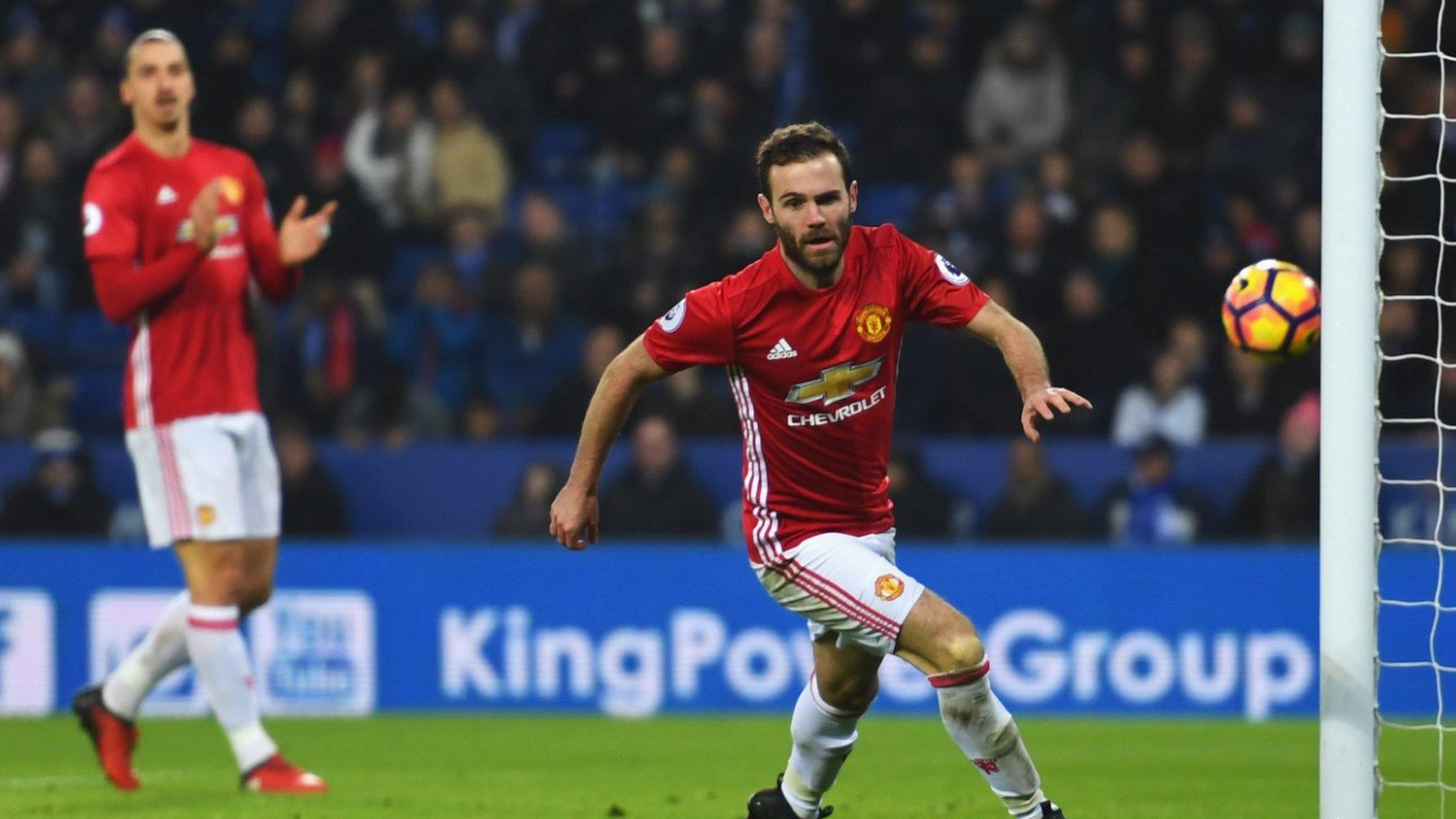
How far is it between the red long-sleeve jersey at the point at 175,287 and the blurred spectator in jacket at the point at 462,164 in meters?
6.80

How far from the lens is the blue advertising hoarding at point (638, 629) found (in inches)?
440

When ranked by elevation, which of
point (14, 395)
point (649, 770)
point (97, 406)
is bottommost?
point (649, 770)

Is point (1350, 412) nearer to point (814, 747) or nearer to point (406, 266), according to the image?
point (814, 747)

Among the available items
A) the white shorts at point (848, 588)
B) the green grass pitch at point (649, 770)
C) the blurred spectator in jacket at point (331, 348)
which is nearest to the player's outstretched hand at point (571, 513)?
the white shorts at point (848, 588)

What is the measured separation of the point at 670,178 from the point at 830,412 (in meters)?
8.64

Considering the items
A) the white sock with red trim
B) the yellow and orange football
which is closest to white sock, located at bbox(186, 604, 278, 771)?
the white sock with red trim

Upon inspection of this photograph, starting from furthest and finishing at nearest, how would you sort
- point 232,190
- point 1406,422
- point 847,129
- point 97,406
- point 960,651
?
point 847,129
point 97,406
point 1406,422
point 232,190
point 960,651

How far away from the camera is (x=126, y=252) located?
7.42 metres

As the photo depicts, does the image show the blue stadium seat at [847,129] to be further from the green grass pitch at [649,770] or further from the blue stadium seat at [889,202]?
the green grass pitch at [649,770]

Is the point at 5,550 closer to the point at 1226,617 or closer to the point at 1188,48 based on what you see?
the point at 1226,617

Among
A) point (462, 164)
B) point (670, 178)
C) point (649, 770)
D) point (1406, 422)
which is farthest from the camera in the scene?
point (462, 164)

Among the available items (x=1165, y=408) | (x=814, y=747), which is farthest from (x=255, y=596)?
(x=1165, y=408)

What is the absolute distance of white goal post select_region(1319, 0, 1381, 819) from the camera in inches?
221

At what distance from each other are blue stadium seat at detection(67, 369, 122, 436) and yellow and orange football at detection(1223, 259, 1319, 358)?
9.22 metres
